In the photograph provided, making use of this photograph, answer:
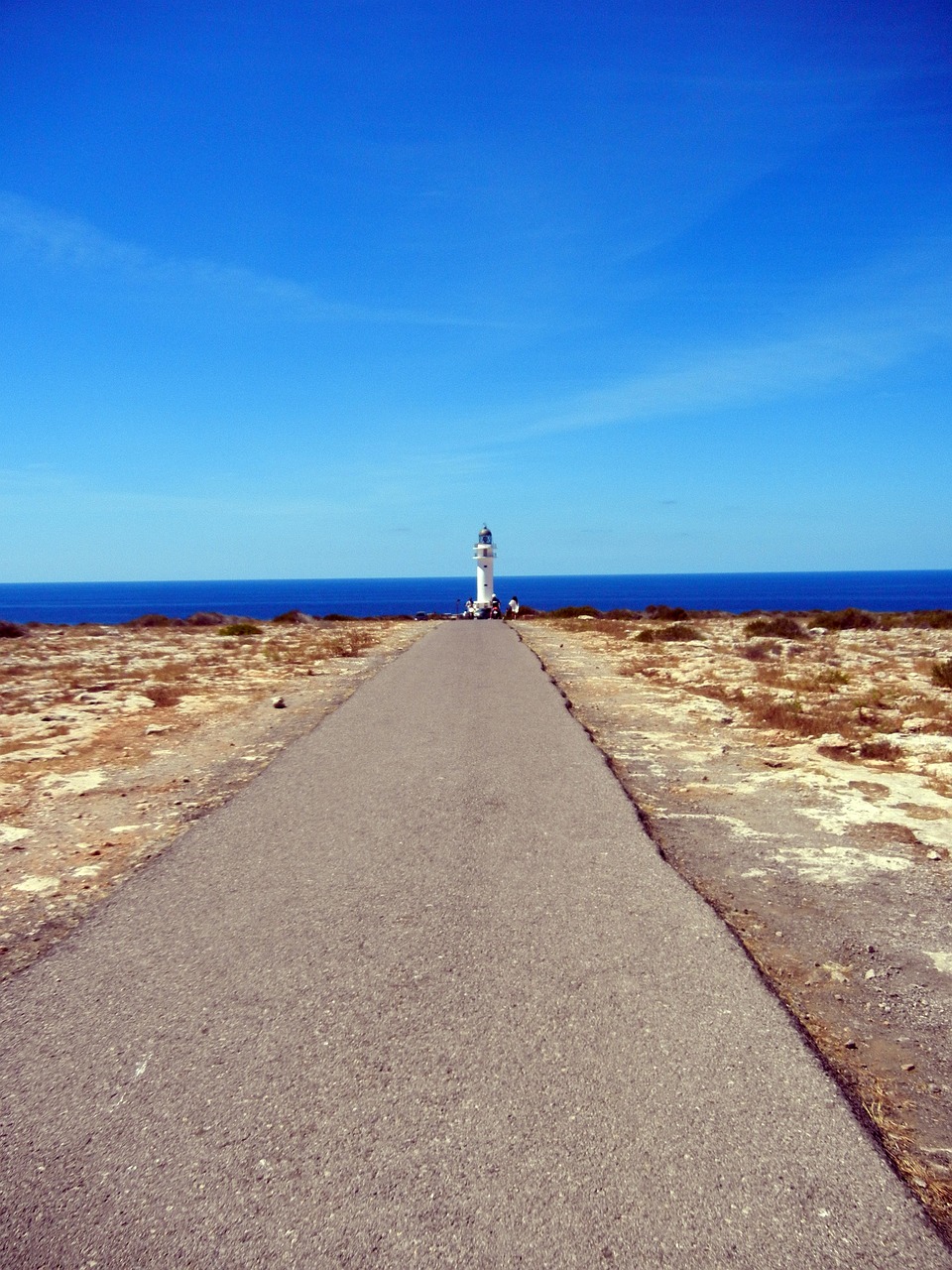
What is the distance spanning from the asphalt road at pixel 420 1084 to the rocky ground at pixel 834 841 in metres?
0.31

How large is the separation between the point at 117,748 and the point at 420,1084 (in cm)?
918

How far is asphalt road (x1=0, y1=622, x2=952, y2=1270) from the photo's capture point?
2.79 m

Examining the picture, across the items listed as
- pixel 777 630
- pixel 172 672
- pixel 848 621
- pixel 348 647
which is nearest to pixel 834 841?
pixel 172 672

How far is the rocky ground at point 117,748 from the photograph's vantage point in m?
6.30

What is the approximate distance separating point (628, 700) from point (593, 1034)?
12.3 m

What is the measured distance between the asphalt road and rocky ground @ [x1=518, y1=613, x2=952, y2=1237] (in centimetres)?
31

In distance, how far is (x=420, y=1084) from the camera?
3561 millimetres

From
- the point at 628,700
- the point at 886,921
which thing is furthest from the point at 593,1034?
the point at 628,700

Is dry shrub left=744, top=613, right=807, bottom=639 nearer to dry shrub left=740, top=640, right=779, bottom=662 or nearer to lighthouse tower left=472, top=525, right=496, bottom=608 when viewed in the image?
dry shrub left=740, top=640, right=779, bottom=662

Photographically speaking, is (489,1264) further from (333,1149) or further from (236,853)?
(236,853)

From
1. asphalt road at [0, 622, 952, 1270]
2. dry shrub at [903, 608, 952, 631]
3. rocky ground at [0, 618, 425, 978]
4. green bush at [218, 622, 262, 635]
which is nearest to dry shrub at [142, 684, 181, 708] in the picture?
rocky ground at [0, 618, 425, 978]

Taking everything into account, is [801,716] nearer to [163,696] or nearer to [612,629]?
[163,696]

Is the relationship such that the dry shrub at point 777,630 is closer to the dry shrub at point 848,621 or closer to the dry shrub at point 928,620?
the dry shrub at point 848,621

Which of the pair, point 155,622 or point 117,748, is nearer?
point 117,748
